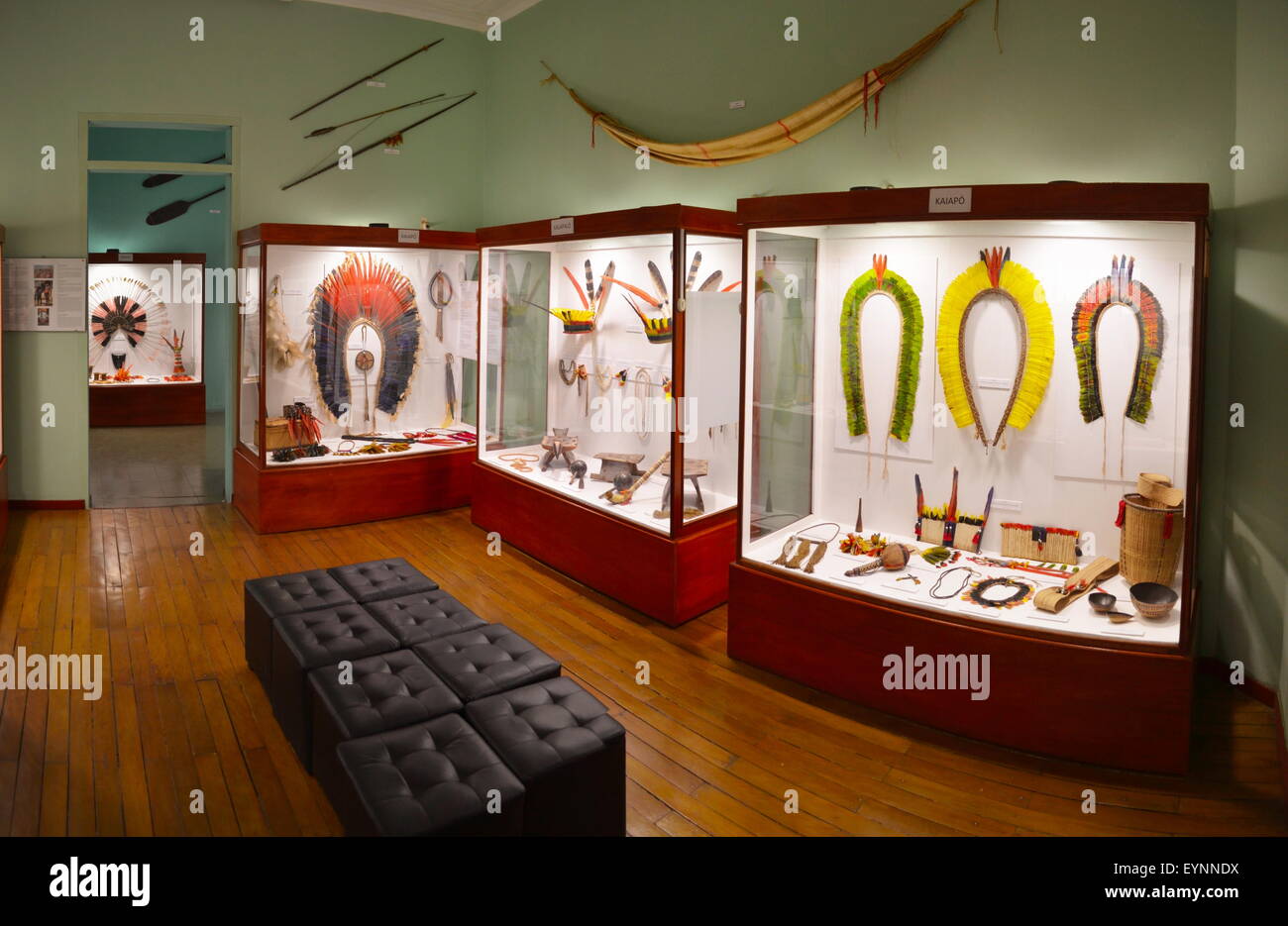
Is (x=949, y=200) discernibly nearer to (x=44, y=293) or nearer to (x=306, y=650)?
(x=306, y=650)

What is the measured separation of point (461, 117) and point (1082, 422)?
21.8 feet

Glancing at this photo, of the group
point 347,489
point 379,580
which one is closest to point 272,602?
point 379,580

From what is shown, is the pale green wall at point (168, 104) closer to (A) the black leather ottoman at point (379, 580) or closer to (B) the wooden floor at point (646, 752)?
(B) the wooden floor at point (646, 752)

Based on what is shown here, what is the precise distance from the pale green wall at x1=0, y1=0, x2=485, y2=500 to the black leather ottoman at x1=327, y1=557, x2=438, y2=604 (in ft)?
14.4

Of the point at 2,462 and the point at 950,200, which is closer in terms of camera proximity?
the point at 950,200

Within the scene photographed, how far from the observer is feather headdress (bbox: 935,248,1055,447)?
4105 mm

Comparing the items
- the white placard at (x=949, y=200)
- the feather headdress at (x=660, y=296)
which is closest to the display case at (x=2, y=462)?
the feather headdress at (x=660, y=296)

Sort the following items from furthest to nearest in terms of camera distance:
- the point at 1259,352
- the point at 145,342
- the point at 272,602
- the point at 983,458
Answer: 1. the point at 145,342
2. the point at 983,458
3. the point at 272,602
4. the point at 1259,352

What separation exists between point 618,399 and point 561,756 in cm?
337

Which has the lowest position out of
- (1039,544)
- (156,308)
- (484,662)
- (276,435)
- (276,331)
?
(484,662)

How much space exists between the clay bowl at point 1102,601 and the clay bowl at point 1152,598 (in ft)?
0.25

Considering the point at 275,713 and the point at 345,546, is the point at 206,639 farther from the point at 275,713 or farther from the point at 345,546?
the point at 345,546

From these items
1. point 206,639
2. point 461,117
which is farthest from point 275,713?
point 461,117

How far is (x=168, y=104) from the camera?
24.6 ft
